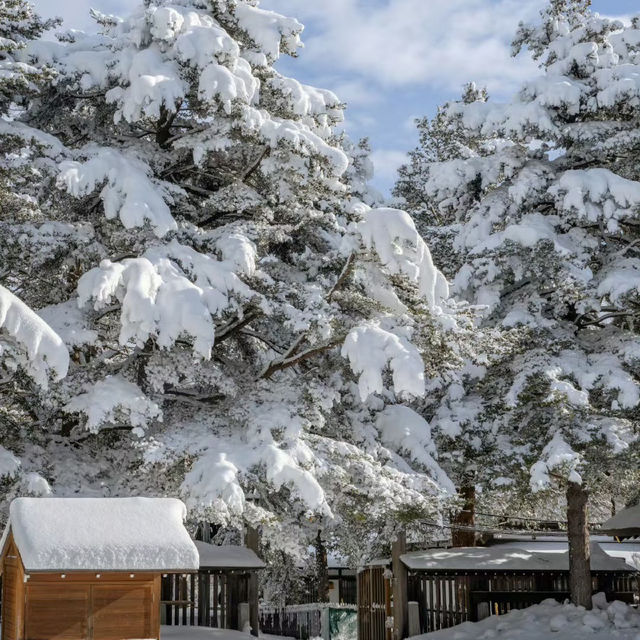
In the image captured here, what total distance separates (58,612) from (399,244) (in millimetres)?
8569

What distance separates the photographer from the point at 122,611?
509 inches

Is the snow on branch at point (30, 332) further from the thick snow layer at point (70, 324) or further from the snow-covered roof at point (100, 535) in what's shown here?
the thick snow layer at point (70, 324)

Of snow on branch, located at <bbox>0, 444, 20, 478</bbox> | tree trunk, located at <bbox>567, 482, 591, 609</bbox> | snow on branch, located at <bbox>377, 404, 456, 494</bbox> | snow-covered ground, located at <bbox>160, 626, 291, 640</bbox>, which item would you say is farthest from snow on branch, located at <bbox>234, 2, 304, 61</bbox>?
snow-covered ground, located at <bbox>160, 626, 291, 640</bbox>

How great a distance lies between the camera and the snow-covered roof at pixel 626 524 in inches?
797

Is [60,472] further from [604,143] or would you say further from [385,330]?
[604,143]

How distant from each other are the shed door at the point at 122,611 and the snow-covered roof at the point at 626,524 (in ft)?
37.5

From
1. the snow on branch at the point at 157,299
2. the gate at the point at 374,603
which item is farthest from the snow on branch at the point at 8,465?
the gate at the point at 374,603

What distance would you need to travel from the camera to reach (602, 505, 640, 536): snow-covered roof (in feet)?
66.4

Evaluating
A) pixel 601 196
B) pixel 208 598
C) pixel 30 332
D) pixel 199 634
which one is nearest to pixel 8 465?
pixel 30 332

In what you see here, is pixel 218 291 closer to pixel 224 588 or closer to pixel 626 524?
pixel 224 588

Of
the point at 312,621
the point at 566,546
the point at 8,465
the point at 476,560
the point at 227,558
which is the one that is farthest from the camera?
the point at 566,546

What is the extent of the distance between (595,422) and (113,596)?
1040 centimetres

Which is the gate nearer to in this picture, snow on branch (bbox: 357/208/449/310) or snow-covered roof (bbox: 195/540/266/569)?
snow-covered roof (bbox: 195/540/266/569)

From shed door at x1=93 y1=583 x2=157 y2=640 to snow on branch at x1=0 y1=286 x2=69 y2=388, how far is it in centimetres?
332
